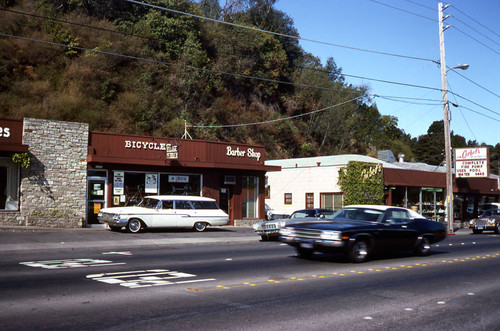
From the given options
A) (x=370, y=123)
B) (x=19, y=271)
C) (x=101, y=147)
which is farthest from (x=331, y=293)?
(x=370, y=123)

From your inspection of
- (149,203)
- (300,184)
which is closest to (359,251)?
(149,203)

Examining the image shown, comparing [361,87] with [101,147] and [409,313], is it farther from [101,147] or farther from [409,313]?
[409,313]

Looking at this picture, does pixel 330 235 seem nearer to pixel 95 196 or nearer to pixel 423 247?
pixel 423 247

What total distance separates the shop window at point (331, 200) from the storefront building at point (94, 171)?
342 inches

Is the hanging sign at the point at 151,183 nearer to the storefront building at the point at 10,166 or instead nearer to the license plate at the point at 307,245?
the storefront building at the point at 10,166

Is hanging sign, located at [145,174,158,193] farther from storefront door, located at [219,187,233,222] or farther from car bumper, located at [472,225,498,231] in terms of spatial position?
car bumper, located at [472,225,498,231]

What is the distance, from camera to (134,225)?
22266 millimetres

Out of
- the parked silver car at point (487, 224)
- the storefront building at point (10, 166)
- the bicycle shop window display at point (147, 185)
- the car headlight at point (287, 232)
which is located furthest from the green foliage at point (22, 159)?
the parked silver car at point (487, 224)

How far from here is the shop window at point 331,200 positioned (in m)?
36.2

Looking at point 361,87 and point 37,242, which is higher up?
point 361,87

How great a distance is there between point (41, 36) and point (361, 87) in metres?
44.2

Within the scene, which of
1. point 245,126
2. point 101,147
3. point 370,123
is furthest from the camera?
point 370,123

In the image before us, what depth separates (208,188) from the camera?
29.2m

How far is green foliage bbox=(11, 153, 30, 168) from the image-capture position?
74.5 ft
